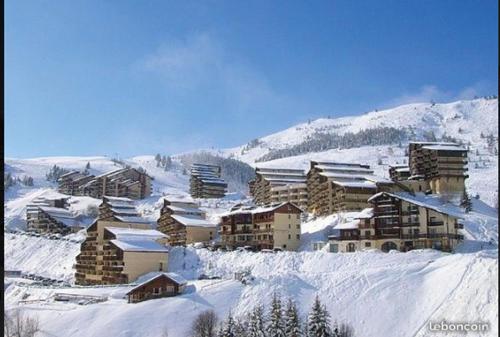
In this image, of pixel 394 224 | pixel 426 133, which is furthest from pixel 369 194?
pixel 426 133

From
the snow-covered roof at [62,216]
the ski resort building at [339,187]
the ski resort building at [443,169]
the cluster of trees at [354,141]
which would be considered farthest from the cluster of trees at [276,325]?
the cluster of trees at [354,141]

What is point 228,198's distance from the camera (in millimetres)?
89250

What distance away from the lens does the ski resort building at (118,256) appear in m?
46.4

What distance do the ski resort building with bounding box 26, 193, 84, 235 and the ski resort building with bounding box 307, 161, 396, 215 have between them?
28.7 metres

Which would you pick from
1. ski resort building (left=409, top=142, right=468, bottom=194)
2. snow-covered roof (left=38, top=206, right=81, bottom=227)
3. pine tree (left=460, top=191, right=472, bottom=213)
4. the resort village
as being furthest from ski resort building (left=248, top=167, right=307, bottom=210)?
snow-covered roof (left=38, top=206, right=81, bottom=227)

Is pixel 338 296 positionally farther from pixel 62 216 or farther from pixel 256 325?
pixel 62 216

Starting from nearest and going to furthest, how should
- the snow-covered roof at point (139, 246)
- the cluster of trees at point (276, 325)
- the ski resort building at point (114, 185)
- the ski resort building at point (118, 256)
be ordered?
the cluster of trees at point (276, 325)
the ski resort building at point (118, 256)
the snow-covered roof at point (139, 246)
the ski resort building at point (114, 185)

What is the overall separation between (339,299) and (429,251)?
837cm

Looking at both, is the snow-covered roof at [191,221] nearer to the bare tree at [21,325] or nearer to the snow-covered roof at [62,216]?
the bare tree at [21,325]

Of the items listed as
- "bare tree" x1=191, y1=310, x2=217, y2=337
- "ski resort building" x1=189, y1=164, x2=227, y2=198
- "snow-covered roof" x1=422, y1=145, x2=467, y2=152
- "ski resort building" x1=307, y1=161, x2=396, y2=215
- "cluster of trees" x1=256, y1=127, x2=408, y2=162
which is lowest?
"bare tree" x1=191, y1=310, x2=217, y2=337

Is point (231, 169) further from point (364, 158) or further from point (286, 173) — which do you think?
point (286, 173)

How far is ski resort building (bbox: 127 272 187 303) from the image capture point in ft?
126

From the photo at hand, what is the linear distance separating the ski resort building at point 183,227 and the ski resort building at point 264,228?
10.8 feet

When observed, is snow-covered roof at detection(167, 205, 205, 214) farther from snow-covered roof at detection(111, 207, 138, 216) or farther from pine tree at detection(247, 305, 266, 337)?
pine tree at detection(247, 305, 266, 337)
